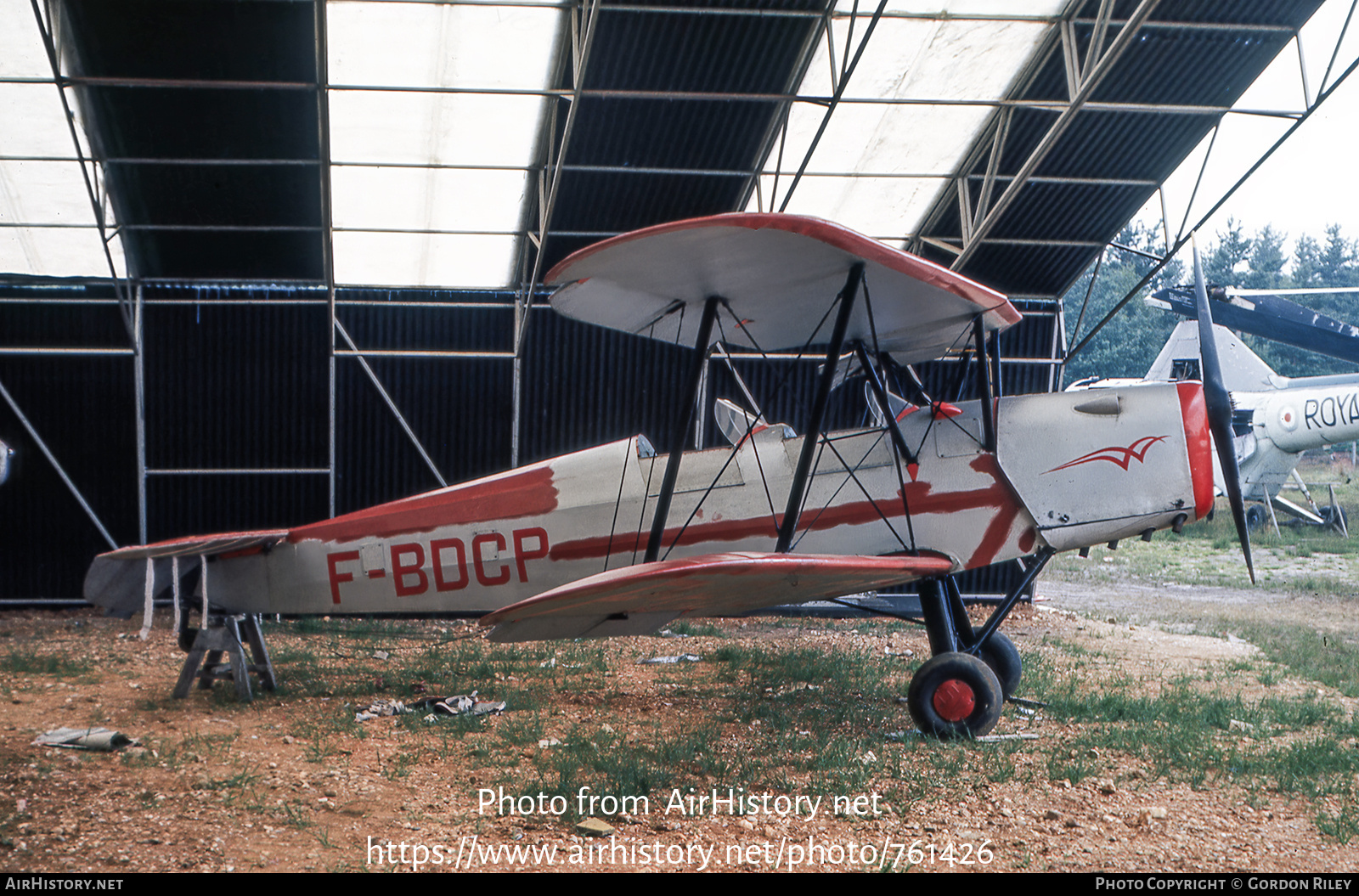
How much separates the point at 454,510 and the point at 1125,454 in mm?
4772

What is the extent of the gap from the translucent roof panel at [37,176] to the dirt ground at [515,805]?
5.67m

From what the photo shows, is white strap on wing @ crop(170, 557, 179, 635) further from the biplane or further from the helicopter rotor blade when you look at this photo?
the helicopter rotor blade

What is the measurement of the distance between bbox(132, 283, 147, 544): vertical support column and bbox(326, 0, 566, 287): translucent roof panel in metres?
2.54

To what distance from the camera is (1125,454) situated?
604cm

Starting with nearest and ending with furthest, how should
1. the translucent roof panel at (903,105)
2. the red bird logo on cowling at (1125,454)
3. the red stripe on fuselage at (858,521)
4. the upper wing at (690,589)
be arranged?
the upper wing at (690,589) → the red bird logo on cowling at (1125,454) → the red stripe on fuselage at (858,521) → the translucent roof panel at (903,105)

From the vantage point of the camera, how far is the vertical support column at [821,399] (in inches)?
207

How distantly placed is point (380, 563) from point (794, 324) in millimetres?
3585

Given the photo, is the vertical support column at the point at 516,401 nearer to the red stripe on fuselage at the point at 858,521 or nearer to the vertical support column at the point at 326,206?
the vertical support column at the point at 326,206

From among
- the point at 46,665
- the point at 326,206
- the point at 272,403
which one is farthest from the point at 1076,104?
the point at 46,665

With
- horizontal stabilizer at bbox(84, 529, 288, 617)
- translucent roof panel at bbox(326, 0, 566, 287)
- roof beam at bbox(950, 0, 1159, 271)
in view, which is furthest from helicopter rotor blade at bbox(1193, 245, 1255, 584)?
horizontal stabilizer at bbox(84, 529, 288, 617)

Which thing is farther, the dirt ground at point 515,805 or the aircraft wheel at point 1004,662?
the aircraft wheel at point 1004,662

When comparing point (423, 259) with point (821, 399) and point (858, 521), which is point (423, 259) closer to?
point (858, 521)

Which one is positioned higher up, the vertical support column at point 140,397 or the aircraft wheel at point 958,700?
the vertical support column at point 140,397

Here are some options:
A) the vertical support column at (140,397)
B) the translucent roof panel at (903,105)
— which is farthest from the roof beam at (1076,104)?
the vertical support column at (140,397)
